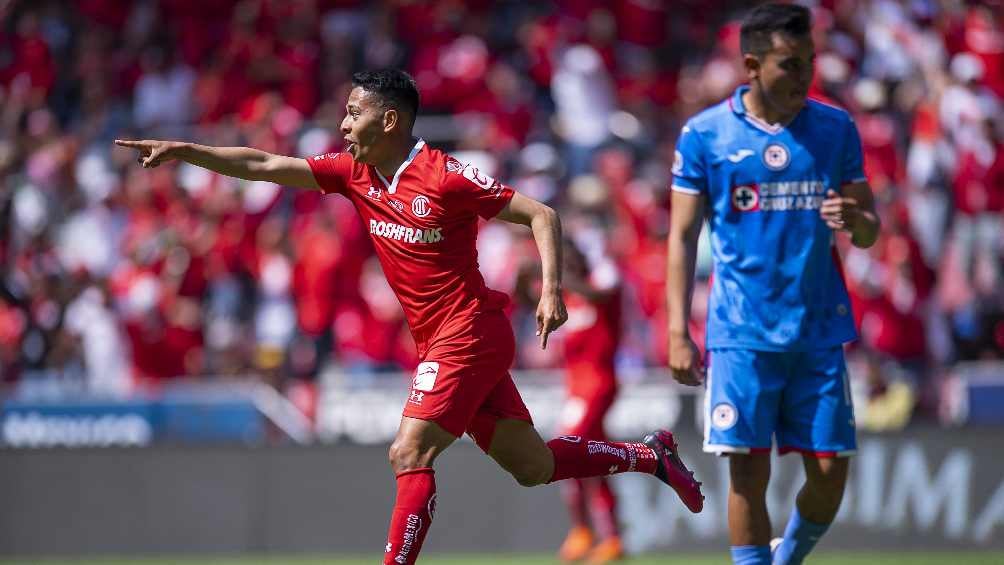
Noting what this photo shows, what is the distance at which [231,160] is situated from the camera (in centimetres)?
675

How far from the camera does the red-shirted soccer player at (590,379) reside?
433 inches

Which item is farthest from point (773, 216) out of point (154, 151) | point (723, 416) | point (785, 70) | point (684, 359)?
point (154, 151)

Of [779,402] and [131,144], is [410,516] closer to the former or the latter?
[779,402]

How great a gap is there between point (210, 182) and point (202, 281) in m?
1.71

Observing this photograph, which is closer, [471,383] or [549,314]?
[549,314]

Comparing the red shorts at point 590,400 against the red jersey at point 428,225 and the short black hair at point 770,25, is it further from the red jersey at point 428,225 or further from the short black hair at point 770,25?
the short black hair at point 770,25

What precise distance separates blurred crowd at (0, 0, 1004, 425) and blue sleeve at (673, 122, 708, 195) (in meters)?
5.83

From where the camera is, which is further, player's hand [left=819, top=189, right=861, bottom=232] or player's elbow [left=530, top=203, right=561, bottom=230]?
player's elbow [left=530, top=203, right=561, bottom=230]

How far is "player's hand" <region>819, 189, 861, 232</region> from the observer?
250 inches

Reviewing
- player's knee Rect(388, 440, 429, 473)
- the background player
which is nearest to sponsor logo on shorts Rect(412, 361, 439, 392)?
player's knee Rect(388, 440, 429, 473)

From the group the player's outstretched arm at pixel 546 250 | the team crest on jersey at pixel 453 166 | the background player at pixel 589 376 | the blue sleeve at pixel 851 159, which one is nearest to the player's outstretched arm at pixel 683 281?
the player's outstretched arm at pixel 546 250

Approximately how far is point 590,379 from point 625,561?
134 cm

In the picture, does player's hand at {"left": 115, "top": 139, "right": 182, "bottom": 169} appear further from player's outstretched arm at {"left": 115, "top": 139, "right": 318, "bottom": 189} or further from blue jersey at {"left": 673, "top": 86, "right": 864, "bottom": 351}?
blue jersey at {"left": 673, "top": 86, "right": 864, "bottom": 351}

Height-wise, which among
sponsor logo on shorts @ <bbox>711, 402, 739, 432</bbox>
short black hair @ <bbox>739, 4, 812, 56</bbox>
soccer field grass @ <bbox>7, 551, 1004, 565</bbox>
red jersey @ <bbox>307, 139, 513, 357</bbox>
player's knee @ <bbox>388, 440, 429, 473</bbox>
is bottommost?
soccer field grass @ <bbox>7, 551, 1004, 565</bbox>
